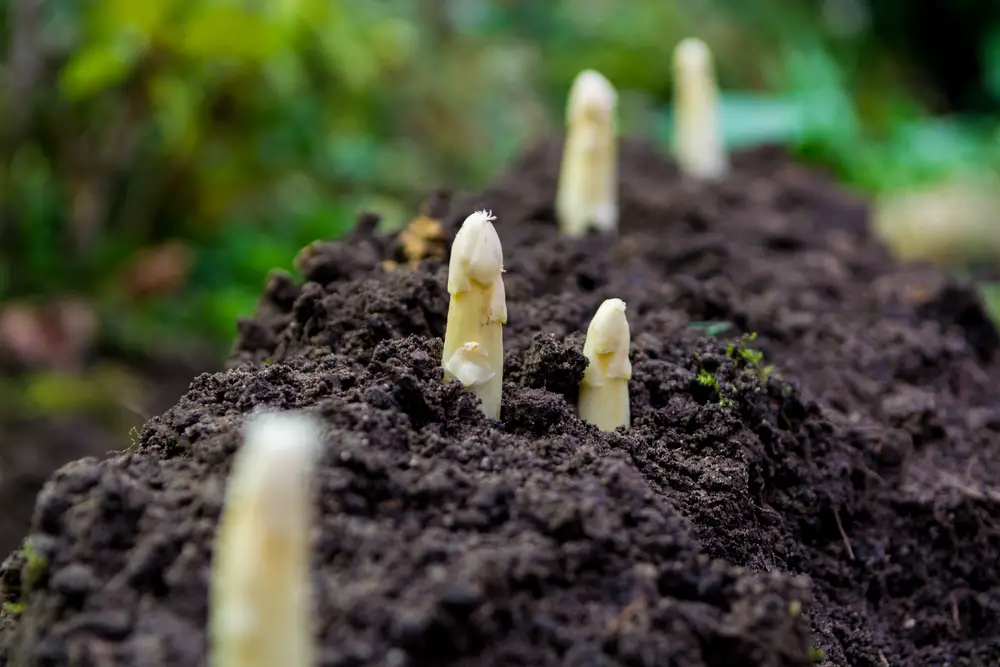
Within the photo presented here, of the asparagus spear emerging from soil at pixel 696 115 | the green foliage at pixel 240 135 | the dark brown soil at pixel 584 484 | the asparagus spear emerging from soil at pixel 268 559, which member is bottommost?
the asparagus spear emerging from soil at pixel 268 559

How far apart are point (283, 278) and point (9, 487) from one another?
2.02 m

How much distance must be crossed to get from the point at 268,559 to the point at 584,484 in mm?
571

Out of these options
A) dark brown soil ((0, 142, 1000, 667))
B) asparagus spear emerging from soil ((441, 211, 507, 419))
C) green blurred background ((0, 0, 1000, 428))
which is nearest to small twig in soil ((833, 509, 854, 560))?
dark brown soil ((0, 142, 1000, 667))

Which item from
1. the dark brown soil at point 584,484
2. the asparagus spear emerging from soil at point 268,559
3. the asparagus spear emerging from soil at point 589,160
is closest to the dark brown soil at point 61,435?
the asparagus spear emerging from soil at point 589,160

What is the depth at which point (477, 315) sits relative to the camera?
5.41ft

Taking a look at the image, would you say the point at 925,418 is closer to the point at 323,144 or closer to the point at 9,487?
the point at 9,487

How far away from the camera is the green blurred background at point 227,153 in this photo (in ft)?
15.4

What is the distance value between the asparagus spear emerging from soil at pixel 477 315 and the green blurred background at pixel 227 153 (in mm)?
2931

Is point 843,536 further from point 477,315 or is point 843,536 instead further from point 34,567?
point 34,567

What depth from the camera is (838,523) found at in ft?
6.48

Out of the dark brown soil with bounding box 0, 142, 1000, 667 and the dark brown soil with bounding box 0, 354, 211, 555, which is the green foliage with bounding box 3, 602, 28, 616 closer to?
the dark brown soil with bounding box 0, 142, 1000, 667

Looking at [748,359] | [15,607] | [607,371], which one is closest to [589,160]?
[748,359]

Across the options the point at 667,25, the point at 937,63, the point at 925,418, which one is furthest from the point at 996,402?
the point at 937,63

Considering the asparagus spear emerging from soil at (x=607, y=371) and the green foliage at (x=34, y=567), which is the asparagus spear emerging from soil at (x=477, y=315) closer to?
the asparagus spear emerging from soil at (x=607, y=371)
